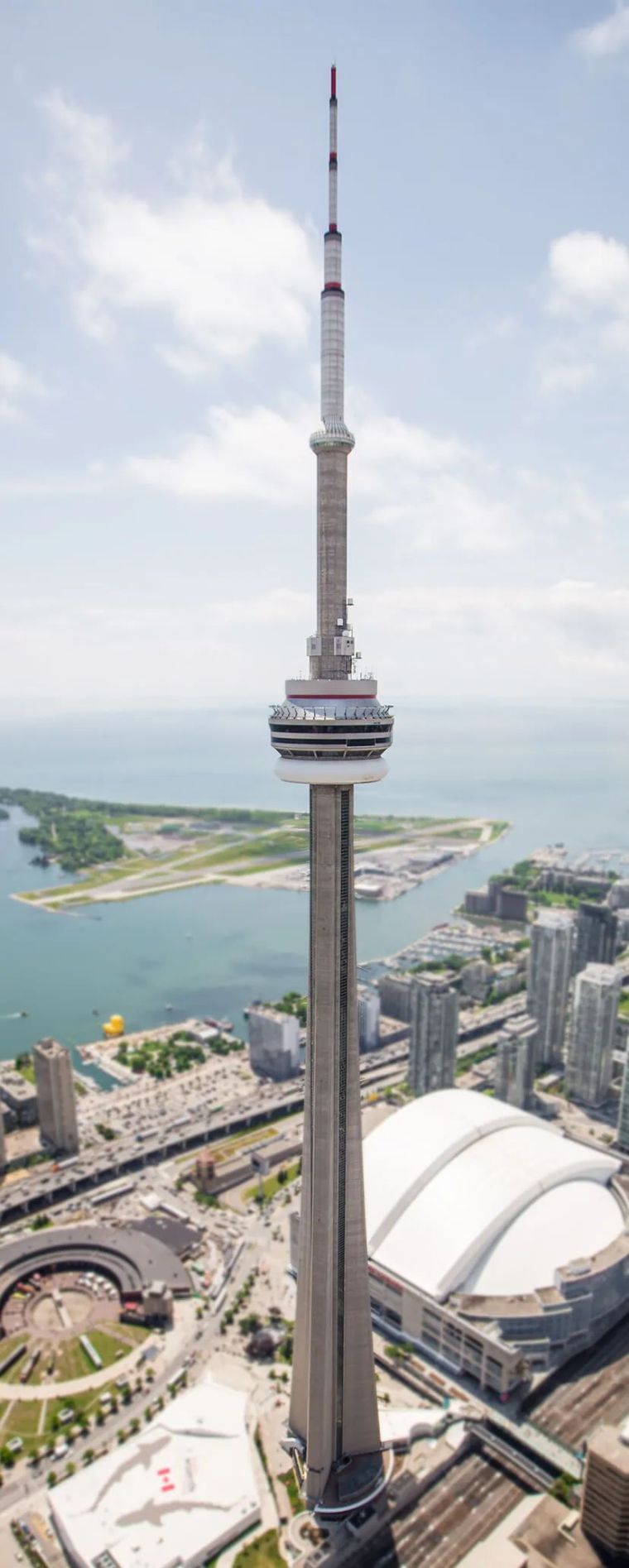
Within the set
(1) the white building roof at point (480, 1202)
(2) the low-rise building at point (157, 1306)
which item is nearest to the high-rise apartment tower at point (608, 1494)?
(1) the white building roof at point (480, 1202)

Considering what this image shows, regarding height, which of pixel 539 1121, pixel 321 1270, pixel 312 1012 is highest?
pixel 312 1012

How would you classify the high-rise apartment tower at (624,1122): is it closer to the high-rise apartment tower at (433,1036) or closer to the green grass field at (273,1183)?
the high-rise apartment tower at (433,1036)

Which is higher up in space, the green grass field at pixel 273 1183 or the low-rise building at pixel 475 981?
the low-rise building at pixel 475 981

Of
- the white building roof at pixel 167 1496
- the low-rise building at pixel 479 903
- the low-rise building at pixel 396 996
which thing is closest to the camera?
the white building roof at pixel 167 1496

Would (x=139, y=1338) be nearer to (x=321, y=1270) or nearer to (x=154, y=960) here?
(x=321, y=1270)

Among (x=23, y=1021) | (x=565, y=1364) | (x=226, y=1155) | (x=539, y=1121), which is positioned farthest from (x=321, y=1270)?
(x=23, y=1021)

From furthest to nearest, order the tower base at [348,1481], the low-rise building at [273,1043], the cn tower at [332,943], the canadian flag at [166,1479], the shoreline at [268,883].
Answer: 1. the shoreline at [268,883]
2. the low-rise building at [273,1043]
3. the canadian flag at [166,1479]
4. the tower base at [348,1481]
5. the cn tower at [332,943]

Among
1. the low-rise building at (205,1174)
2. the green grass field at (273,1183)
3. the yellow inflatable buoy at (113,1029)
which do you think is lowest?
the green grass field at (273,1183)
